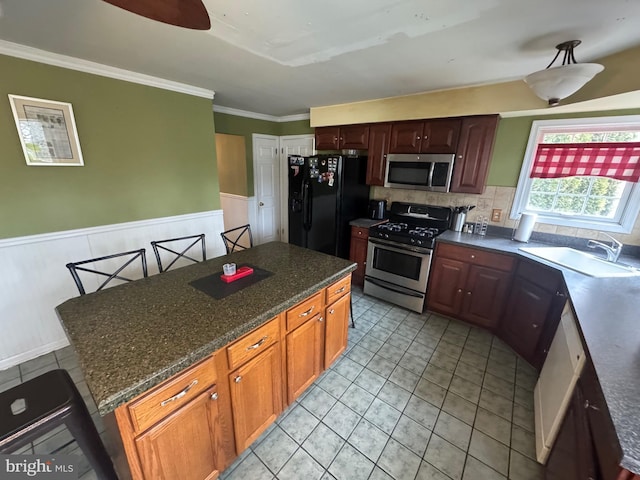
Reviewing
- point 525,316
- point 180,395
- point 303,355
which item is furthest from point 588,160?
point 180,395

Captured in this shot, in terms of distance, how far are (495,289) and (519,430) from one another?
3.75 ft

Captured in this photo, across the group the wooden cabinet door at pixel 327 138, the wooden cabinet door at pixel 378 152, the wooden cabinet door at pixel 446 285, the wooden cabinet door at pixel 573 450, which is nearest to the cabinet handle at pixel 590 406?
the wooden cabinet door at pixel 573 450

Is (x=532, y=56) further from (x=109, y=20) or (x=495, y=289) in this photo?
(x=109, y=20)

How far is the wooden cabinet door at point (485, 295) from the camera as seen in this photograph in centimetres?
235

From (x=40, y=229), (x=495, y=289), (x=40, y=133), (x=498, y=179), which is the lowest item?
(x=495, y=289)

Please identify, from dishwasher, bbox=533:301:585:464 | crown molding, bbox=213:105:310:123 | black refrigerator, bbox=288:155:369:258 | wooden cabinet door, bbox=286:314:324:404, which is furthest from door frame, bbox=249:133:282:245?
dishwasher, bbox=533:301:585:464

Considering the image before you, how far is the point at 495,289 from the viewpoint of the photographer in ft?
7.81

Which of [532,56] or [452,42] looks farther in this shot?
[532,56]

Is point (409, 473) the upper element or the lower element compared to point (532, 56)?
lower

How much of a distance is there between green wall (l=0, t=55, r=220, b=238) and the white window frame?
331 centimetres

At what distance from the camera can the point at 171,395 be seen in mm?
962

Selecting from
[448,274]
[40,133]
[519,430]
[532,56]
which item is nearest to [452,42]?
[532,56]

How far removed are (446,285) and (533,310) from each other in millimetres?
728

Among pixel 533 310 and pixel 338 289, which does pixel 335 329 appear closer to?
pixel 338 289
